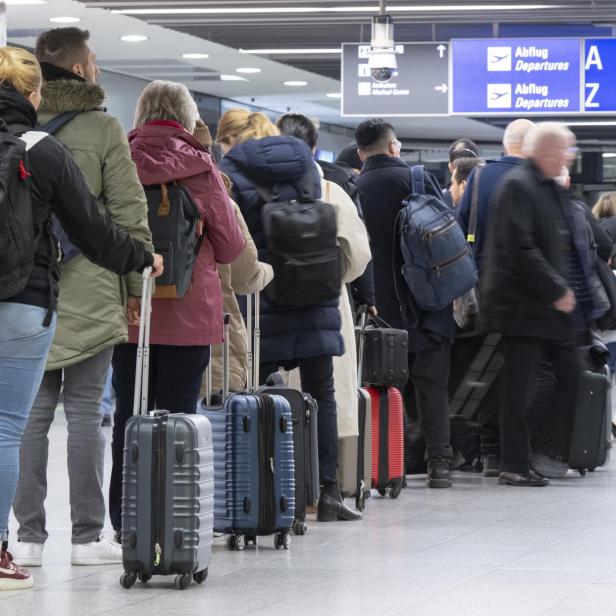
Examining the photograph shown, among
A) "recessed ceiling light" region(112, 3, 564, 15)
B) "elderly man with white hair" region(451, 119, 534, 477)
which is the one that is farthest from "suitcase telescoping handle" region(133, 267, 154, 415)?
"recessed ceiling light" region(112, 3, 564, 15)

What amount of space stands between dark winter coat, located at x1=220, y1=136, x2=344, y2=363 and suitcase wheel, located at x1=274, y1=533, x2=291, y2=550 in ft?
2.63

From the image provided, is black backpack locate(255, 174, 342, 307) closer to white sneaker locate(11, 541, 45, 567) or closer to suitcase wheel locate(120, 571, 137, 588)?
white sneaker locate(11, 541, 45, 567)

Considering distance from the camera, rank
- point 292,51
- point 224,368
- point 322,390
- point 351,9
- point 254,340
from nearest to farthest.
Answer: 1. point 224,368
2. point 254,340
3. point 322,390
4. point 351,9
5. point 292,51

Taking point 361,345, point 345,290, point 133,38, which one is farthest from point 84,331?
point 133,38

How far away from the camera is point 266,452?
5406 mm

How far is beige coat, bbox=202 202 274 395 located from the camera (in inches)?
224

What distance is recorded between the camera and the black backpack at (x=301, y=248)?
19.4 ft

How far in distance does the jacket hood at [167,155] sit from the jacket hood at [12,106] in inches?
32.9

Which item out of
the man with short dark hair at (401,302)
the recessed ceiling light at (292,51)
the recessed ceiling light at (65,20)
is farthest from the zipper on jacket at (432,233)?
the recessed ceiling light at (292,51)

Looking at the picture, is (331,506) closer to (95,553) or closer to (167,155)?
(95,553)

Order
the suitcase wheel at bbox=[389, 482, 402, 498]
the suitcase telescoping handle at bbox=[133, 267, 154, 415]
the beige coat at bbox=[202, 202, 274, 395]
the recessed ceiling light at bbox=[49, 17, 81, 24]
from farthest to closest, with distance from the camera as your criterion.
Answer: the recessed ceiling light at bbox=[49, 17, 81, 24] < the suitcase wheel at bbox=[389, 482, 402, 498] < the beige coat at bbox=[202, 202, 274, 395] < the suitcase telescoping handle at bbox=[133, 267, 154, 415]

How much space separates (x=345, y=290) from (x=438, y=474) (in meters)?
1.45

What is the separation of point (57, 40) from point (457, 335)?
3.76 metres

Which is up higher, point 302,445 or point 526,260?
point 526,260
